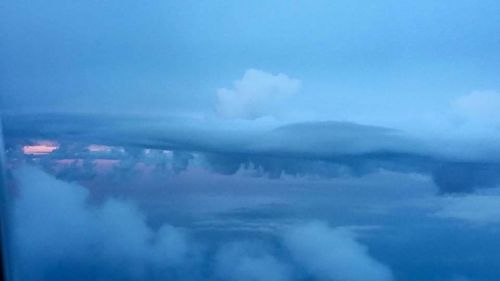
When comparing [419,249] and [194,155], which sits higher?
[194,155]

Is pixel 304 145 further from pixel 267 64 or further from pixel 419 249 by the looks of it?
pixel 419 249

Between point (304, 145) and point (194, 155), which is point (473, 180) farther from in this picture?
point (194, 155)

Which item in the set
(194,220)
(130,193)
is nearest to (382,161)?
(194,220)

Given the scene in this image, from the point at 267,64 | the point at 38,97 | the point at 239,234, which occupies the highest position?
the point at 267,64

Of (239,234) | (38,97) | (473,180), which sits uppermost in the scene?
(38,97)

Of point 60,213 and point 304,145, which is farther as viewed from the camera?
point 60,213

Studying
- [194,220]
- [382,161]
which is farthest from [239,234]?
[382,161]
